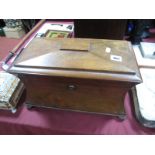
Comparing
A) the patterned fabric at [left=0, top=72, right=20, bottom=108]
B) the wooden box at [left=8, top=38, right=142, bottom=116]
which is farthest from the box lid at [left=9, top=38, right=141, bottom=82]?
the patterned fabric at [left=0, top=72, right=20, bottom=108]

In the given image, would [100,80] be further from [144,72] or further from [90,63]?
[144,72]

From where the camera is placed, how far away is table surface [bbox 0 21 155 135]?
625mm

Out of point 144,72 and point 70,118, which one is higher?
point 144,72

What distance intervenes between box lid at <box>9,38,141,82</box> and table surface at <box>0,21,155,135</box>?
234 millimetres

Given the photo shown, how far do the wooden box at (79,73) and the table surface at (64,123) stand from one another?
0.04 m

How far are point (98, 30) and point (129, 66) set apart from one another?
1.49 feet

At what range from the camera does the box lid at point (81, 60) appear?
520 mm

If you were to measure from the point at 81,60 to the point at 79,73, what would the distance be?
6 cm

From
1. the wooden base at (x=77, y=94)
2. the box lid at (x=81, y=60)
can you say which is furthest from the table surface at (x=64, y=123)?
the box lid at (x=81, y=60)

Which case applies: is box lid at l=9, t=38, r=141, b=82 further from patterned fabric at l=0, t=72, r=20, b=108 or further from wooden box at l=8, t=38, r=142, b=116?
patterned fabric at l=0, t=72, r=20, b=108

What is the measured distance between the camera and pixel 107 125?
639mm

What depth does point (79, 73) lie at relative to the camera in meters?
0.52

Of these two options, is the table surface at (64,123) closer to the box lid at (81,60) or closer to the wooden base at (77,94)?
the wooden base at (77,94)
